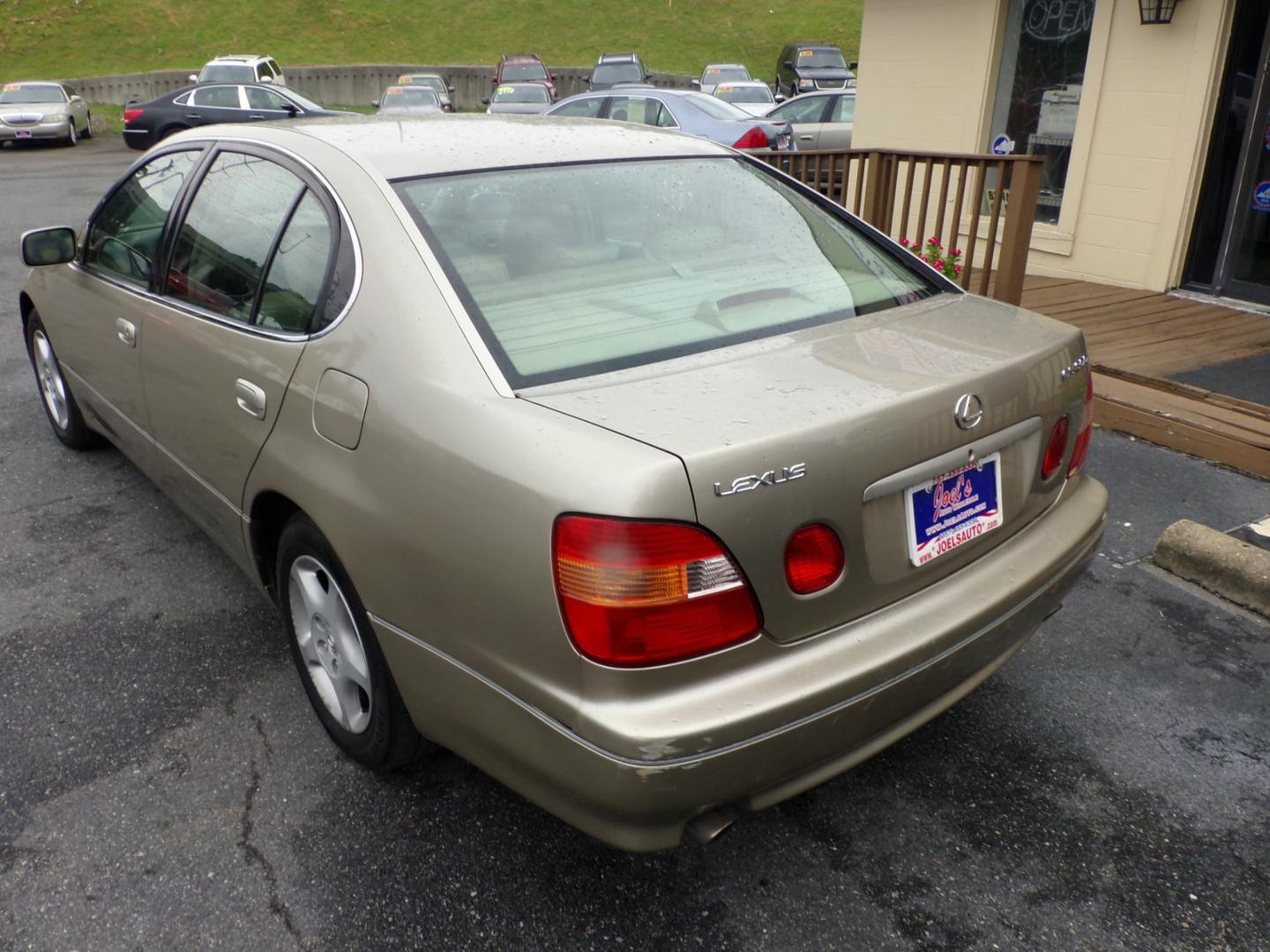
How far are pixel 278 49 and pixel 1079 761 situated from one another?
49.1m

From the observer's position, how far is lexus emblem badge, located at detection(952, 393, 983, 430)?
83.2 inches

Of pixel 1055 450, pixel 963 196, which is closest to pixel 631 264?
pixel 1055 450

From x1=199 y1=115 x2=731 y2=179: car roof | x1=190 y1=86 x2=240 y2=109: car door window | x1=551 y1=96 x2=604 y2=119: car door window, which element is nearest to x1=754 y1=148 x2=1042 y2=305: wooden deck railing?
x1=199 y1=115 x2=731 y2=179: car roof

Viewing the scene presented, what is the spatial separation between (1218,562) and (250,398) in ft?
10.6

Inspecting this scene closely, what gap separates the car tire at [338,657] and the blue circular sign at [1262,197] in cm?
687

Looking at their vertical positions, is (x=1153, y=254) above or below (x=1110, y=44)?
below

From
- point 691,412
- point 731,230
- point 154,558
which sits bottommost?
point 154,558

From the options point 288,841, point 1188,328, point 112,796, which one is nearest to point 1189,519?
point 1188,328

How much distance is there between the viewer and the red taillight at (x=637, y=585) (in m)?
1.79

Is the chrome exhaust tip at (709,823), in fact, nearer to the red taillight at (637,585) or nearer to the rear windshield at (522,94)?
the red taillight at (637,585)

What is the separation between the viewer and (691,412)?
76.9 inches

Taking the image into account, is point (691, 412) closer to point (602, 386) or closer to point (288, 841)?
point (602, 386)

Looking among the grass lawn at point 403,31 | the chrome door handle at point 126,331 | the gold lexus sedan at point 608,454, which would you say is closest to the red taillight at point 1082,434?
the gold lexus sedan at point 608,454

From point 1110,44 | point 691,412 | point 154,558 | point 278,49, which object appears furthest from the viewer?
point 278,49
